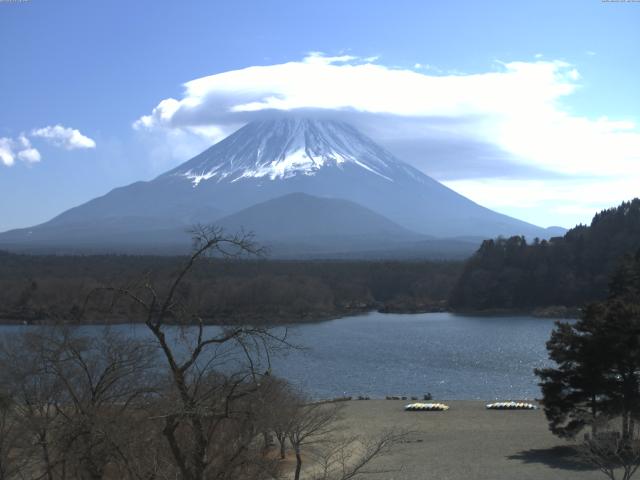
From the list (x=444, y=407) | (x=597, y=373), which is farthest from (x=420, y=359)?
(x=597, y=373)

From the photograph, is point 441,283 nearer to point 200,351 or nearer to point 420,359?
point 420,359

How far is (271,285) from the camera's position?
49156 millimetres

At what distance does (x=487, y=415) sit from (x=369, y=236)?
123736 mm

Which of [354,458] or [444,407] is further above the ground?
[354,458]

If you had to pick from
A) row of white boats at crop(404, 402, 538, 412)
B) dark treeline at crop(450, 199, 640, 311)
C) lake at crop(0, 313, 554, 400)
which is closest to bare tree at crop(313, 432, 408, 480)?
lake at crop(0, 313, 554, 400)

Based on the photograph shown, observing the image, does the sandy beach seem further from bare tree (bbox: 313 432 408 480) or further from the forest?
the forest

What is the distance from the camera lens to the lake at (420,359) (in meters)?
22.6

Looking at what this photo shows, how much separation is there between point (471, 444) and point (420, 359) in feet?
47.9

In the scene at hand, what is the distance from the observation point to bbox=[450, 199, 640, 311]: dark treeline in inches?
1981

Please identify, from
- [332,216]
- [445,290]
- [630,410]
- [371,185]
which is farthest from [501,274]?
[371,185]

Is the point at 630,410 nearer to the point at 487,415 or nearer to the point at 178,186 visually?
the point at 487,415

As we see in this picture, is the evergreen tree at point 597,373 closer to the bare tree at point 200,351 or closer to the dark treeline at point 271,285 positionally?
the bare tree at point 200,351

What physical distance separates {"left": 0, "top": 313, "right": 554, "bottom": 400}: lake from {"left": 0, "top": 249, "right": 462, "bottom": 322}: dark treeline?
5543mm

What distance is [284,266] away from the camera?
63.3 meters
